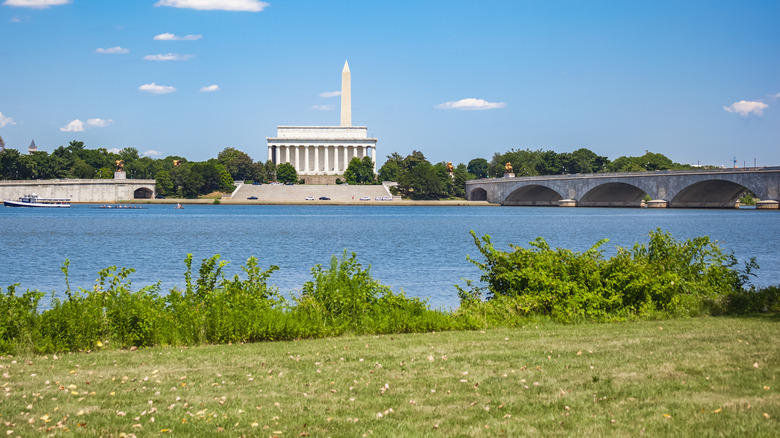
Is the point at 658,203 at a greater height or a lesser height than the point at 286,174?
lesser

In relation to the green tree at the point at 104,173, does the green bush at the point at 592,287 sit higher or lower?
lower

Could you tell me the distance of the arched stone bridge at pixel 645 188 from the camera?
89.6 m

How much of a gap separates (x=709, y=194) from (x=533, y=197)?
40.6m

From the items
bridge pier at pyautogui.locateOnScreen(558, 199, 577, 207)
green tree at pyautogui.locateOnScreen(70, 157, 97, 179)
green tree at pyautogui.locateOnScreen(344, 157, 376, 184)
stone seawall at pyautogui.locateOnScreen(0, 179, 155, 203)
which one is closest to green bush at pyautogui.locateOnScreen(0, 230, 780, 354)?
bridge pier at pyautogui.locateOnScreen(558, 199, 577, 207)

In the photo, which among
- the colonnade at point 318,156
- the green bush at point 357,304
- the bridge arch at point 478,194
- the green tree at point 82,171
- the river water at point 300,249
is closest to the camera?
the green bush at point 357,304

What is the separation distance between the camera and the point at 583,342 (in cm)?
1168

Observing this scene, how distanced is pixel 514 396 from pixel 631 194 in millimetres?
117001

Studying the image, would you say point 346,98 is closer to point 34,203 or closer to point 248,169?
point 248,169

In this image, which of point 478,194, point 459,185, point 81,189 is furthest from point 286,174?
point 478,194

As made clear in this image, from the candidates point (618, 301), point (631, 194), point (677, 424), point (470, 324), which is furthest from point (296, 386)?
point (631, 194)

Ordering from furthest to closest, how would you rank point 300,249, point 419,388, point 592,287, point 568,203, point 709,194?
point 568,203 < point 709,194 < point 300,249 < point 592,287 < point 419,388

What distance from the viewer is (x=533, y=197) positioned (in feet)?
463

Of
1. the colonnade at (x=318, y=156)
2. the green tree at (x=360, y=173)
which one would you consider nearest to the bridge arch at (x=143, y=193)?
the colonnade at (x=318, y=156)

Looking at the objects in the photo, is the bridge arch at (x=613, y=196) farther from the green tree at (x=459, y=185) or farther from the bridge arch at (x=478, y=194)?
the green tree at (x=459, y=185)
